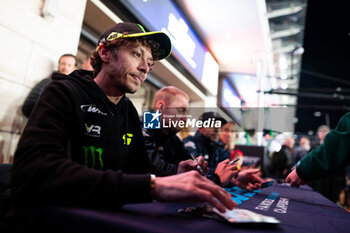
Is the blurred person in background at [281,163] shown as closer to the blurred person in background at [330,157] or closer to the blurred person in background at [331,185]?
the blurred person in background at [331,185]

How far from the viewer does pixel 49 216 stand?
0.46m

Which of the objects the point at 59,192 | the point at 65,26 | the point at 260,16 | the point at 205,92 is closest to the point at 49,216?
the point at 59,192

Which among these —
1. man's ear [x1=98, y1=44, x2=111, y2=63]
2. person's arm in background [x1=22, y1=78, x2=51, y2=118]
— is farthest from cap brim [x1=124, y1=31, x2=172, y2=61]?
person's arm in background [x1=22, y1=78, x2=51, y2=118]

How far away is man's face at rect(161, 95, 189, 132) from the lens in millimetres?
1571

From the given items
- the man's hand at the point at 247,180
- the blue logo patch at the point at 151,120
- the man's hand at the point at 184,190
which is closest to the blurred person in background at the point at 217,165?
the man's hand at the point at 247,180

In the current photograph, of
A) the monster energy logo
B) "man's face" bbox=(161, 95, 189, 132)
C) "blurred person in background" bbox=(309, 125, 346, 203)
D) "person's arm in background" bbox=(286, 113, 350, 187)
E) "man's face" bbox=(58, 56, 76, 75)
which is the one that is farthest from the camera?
"blurred person in background" bbox=(309, 125, 346, 203)

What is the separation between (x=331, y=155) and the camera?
110 cm

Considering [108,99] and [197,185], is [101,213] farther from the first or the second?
[108,99]

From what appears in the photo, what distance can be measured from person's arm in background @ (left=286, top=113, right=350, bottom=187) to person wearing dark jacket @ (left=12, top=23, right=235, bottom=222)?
2.21ft

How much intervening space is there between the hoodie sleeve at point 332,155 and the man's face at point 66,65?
1.77 meters

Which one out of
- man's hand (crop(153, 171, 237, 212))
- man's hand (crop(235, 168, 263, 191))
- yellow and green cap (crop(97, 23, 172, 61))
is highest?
yellow and green cap (crop(97, 23, 172, 61))

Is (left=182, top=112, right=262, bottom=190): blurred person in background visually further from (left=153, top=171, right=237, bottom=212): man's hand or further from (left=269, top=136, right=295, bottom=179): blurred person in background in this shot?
(left=269, top=136, right=295, bottom=179): blurred person in background

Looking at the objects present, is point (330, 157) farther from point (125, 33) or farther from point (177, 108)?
point (125, 33)

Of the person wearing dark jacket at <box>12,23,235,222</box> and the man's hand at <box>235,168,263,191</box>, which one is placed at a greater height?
the person wearing dark jacket at <box>12,23,235,222</box>
